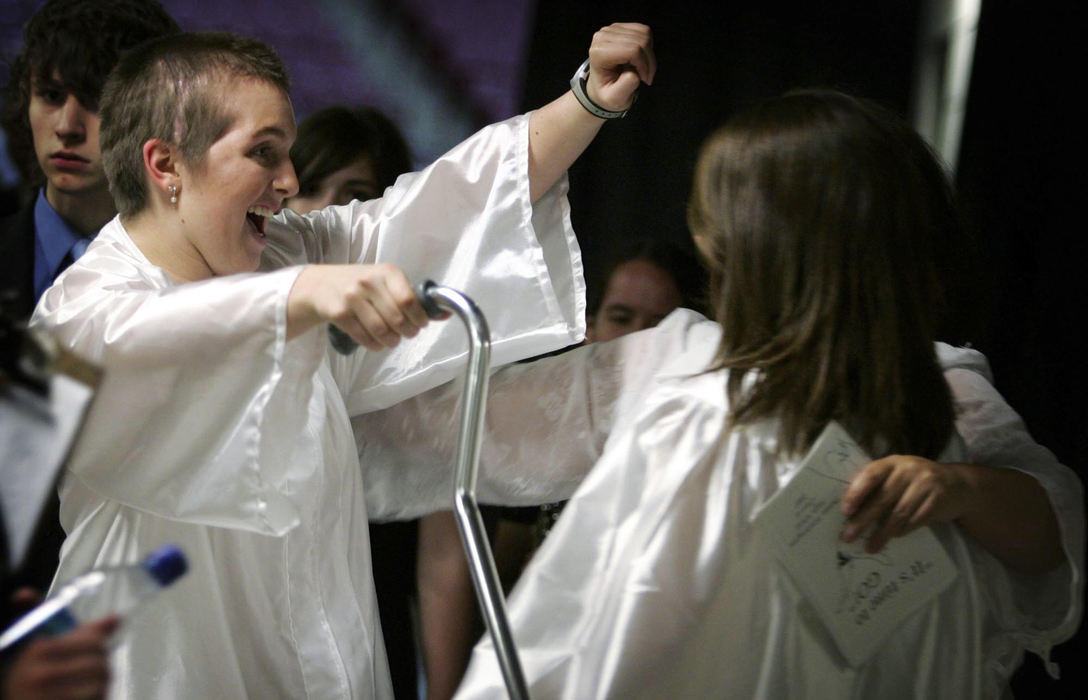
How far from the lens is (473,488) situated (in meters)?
0.85

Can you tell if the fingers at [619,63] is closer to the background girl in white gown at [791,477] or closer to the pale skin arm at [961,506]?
the background girl in white gown at [791,477]

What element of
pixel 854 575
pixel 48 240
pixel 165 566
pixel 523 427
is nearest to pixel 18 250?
pixel 48 240

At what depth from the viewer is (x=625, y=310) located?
148 cm

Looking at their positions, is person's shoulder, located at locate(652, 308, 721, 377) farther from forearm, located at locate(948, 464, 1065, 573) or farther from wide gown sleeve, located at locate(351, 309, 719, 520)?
forearm, located at locate(948, 464, 1065, 573)

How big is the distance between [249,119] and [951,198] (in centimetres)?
67

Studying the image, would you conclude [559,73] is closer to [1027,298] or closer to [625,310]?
[625,310]

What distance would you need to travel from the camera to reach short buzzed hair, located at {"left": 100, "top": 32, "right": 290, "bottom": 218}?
42.7 inches

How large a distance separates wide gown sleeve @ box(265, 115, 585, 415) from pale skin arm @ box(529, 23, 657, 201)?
0.06ft

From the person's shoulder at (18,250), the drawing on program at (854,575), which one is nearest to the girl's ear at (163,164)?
the person's shoulder at (18,250)

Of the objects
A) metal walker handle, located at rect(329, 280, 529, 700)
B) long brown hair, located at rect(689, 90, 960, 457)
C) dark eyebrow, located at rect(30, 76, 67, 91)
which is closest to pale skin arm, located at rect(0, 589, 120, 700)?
metal walker handle, located at rect(329, 280, 529, 700)

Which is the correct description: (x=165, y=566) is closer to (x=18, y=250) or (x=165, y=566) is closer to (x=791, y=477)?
(x=791, y=477)

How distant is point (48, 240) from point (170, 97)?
1.27 ft

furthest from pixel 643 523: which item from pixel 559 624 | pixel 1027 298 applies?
pixel 1027 298

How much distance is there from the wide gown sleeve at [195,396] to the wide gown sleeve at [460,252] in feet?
0.82
